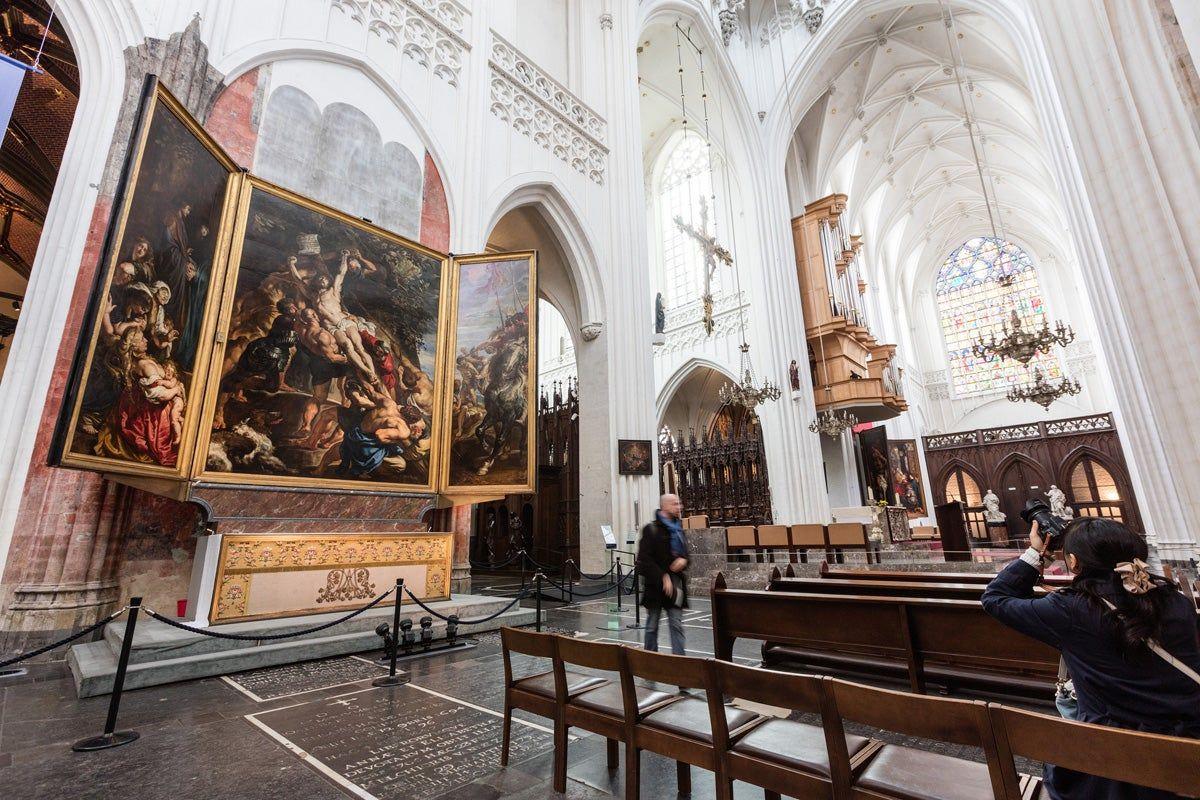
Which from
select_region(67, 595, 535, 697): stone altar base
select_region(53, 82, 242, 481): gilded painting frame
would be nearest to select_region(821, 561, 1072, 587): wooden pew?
select_region(67, 595, 535, 697): stone altar base

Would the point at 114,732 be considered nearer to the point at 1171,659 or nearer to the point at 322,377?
the point at 322,377

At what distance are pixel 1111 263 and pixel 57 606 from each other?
10.5 meters

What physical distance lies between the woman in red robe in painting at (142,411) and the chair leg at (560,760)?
391cm

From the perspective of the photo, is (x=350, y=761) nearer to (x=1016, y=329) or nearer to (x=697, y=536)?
(x=697, y=536)

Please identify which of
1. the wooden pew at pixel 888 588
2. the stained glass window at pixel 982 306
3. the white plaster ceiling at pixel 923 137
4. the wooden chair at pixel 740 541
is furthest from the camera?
the stained glass window at pixel 982 306

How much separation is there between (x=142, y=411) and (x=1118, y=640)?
5774mm

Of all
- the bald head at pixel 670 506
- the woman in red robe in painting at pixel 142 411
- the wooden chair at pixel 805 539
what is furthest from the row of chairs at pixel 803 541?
the woman in red robe in painting at pixel 142 411

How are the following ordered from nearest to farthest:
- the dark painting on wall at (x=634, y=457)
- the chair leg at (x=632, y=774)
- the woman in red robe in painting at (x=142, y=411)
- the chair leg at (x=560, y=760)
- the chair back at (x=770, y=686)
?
1. the chair back at (x=770, y=686)
2. the chair leg at (x=632, y=774)
3. the chair leg at (x=560, y=760)
4. the woman in red robe in painting at (x=142, y=411)
5. the dark painting on wall at (x=634, y=457)

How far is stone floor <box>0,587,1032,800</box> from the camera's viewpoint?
219cm

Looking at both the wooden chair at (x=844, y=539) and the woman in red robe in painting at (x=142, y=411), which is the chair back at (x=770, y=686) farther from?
the wooden chair at (x=844, y=539)

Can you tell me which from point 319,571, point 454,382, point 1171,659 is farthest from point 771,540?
point 1171,659

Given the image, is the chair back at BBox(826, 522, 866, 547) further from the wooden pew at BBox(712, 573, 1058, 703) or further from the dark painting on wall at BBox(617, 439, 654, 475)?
the wooden pew at BBox(712, 573, 1058, 703)

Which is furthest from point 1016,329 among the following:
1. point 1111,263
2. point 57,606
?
point 57,606

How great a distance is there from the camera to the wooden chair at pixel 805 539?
960cm
